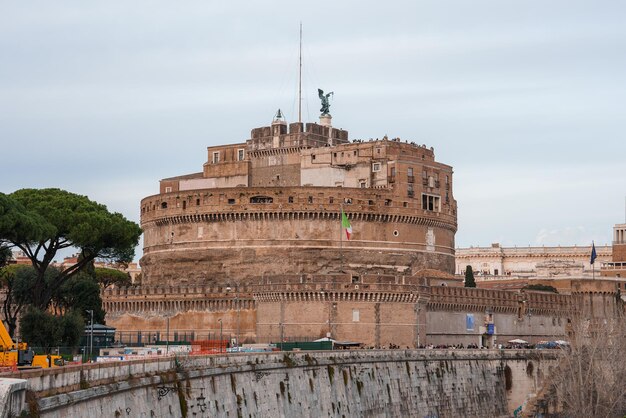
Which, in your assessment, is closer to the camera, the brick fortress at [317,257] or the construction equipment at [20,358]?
the construction equipment at [20,358]

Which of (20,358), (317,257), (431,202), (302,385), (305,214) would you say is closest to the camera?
(20,358)

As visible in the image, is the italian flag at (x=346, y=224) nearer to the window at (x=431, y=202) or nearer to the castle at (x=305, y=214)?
the castle at (x=305, y=214)

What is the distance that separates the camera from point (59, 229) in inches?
2640

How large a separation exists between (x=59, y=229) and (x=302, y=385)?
19.1m

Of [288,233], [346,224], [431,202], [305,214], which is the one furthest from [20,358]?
[431,202]

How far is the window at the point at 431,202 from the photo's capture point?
95062mm

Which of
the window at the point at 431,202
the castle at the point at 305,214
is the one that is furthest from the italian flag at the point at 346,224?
the window at the point at 431,202

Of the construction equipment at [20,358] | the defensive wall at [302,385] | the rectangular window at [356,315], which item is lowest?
the defensive wall at [302,385]

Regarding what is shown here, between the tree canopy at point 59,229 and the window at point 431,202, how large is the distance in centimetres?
2850

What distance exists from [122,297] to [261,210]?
38.3ft

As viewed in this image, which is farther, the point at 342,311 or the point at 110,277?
the point at 110,277

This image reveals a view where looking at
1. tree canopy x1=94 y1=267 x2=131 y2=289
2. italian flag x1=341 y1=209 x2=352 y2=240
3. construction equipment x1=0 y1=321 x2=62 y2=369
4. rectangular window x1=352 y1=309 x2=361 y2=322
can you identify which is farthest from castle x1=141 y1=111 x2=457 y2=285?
construction equipment x1=0 y1=321 x2=62 y2=369

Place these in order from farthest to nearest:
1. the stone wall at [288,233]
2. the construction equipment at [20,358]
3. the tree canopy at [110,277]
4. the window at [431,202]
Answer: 1. the tree canopy at [110,277]
2. the window at [431,202]
3. the stone wall at [288,233]
4. the construction equipment at [20,358]

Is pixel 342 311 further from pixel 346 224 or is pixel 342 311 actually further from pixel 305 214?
pixel 305 214
